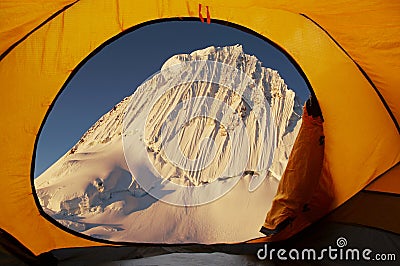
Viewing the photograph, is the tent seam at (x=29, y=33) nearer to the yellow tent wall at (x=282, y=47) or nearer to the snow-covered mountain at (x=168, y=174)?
the yellow tent wall at (x=282, y=47)

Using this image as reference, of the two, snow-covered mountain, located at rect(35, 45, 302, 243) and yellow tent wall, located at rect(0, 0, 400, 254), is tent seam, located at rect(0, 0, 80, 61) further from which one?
snow-covered mountain, located at rect(35, 45, 302, 243)

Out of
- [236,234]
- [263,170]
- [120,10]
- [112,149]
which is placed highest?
[120,10]

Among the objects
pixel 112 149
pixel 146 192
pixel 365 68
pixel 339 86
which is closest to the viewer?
pixel 365 68

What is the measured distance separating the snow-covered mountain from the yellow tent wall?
991mm

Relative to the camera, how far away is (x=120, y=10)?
218cm

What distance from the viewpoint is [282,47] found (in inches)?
95.2

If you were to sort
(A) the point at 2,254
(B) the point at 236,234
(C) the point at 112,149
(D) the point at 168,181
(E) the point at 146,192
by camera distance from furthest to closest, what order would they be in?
(C) the point at 112,149
(D) the point at 168,181
(E) the point at 146,192
(B) the point at 236,234
(A) the point at 2,254

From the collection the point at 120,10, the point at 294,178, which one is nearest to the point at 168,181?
the point at 294,178

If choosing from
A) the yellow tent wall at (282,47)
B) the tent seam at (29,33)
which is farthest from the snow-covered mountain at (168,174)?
the tent seam at (29,33)

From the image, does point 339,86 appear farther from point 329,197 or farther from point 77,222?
point 77,222

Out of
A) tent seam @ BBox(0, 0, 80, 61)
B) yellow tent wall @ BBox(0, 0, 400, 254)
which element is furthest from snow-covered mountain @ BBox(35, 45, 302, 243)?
tent seam @ BBox(0, 0, 80, 61)

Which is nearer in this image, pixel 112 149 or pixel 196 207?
pixel 196 207

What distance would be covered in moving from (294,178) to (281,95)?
8.41 m

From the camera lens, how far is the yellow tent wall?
1812 mm
